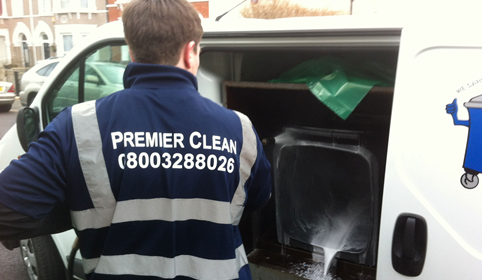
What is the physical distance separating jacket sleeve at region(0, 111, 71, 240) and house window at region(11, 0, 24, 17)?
2719cm

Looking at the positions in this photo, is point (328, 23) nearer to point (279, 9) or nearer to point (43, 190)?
point (279, 9)

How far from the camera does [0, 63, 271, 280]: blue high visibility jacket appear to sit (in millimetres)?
1172

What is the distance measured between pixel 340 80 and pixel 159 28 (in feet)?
3.37

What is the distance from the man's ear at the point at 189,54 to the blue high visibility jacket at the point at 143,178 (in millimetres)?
56

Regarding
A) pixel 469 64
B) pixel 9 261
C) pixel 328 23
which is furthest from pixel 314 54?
pixel 9 261

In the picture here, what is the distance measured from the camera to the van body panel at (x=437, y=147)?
1.35 metres

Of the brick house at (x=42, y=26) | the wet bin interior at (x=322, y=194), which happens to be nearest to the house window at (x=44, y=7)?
the brick house at (x=42, y=26)

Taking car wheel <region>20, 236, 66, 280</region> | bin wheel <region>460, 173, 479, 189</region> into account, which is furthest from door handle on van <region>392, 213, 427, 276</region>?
car wheel <region>20, 236, 66, 280</region>

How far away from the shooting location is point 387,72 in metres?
2.04

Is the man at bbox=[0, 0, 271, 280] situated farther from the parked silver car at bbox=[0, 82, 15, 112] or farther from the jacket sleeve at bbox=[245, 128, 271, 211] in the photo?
the parked silver car at bbox=[0, 82, 15, 112]

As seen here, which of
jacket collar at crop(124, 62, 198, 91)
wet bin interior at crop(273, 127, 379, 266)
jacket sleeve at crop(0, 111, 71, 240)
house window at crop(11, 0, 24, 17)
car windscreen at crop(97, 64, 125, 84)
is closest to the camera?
jacket sleeve at crop(0, 111, 71, 240)

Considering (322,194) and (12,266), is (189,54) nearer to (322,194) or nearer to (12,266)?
(322,194)

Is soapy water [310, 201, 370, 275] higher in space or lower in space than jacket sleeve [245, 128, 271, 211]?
lower

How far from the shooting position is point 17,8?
24562mm
